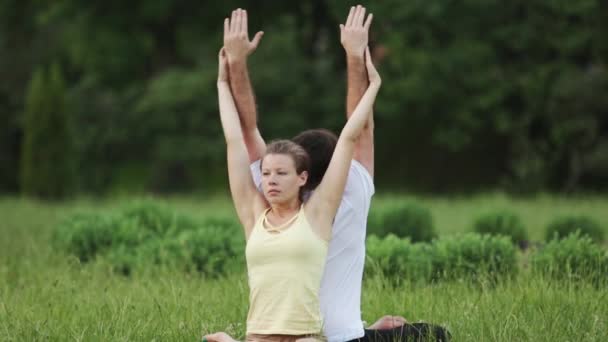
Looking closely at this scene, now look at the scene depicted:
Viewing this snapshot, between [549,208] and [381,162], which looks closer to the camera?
[549,208]

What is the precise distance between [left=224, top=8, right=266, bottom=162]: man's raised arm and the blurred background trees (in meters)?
14.6

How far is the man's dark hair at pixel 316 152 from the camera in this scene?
3947 mm

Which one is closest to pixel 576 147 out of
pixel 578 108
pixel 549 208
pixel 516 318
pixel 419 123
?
pixel 578 108

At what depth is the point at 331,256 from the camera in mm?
3871

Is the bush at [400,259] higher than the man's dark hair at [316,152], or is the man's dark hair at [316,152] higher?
the man's dark hair at [316,152]

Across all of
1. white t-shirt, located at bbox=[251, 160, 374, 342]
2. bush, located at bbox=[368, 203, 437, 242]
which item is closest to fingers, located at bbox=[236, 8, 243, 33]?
white t-shirt, located at bbox=[251, 160, 374, 342]

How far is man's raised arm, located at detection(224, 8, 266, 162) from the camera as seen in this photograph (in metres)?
3.93

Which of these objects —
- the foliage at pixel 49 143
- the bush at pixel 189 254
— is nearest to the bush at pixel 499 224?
the bush at pixel 189 254

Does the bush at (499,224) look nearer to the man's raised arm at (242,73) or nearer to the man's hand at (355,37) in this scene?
the man's raised arm at (242,73)

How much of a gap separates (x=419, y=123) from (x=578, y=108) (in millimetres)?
4409

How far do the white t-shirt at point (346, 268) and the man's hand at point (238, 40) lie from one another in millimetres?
705

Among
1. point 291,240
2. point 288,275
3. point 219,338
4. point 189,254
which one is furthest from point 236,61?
point 189,254

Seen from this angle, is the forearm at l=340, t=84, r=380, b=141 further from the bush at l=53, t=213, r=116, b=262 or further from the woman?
the bush at l=53, t=213, r=116, b=262

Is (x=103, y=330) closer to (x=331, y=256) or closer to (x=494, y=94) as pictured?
(x=331, y=256)
